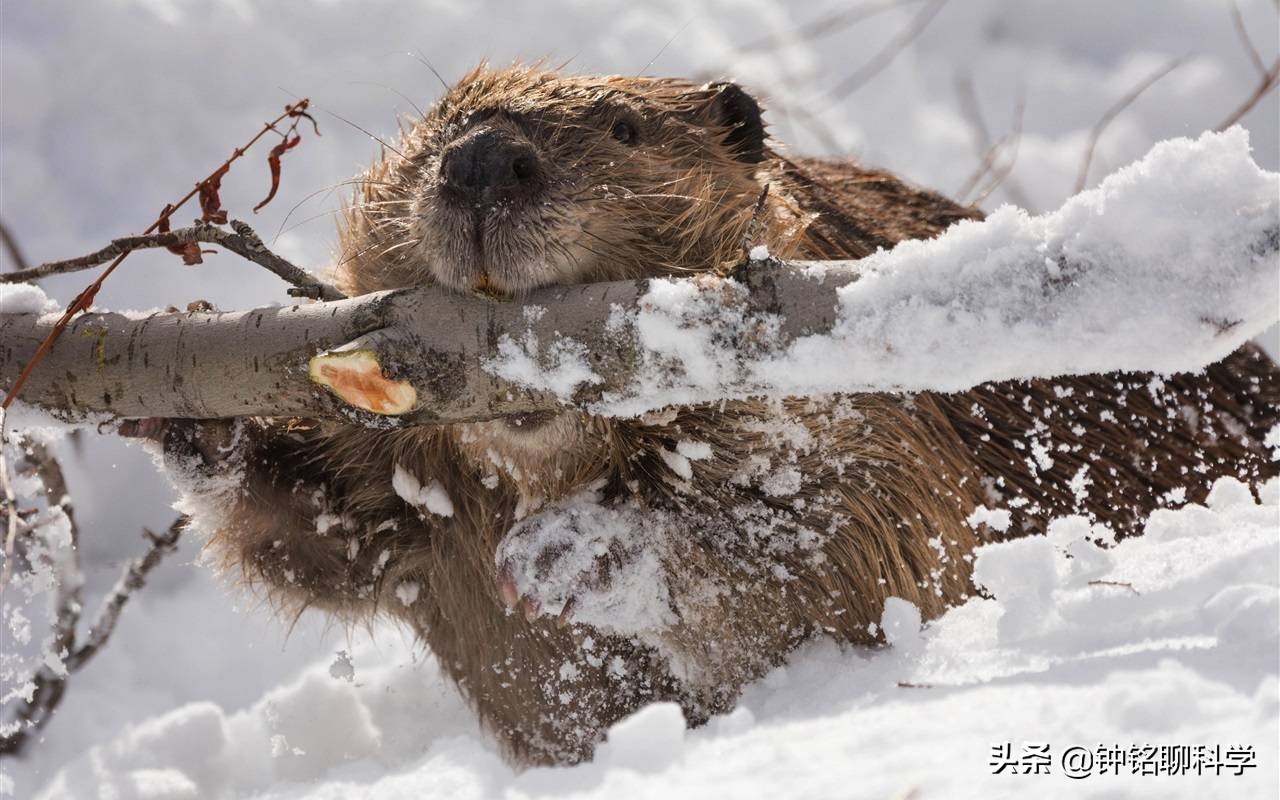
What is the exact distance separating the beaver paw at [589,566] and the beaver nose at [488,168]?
2.08ft

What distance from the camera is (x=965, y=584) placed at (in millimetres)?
2410

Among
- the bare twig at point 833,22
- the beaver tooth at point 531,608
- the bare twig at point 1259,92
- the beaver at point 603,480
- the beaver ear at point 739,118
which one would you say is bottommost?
the beaver tooth at point 531,608

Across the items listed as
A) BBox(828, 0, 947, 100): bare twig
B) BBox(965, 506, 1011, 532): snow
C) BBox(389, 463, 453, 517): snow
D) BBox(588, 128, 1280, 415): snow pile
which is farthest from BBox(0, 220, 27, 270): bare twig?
BBox(828, 0, 947, 100): bare twig

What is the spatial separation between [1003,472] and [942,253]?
139cm

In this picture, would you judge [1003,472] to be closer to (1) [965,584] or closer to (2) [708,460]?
(1) [965,584]

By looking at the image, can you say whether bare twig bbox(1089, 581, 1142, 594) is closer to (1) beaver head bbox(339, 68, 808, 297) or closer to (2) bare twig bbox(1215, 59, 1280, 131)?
(1) beaver head bbox(339, 68, 808, 297)

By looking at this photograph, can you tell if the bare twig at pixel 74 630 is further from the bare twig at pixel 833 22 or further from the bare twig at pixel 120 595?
the bare twig at pixel 833 22

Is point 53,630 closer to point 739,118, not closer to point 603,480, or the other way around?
point 603,480

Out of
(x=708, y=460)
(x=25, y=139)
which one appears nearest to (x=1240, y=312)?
(x=708, y=460)

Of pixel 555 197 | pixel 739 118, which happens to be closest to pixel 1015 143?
pixel 739 118

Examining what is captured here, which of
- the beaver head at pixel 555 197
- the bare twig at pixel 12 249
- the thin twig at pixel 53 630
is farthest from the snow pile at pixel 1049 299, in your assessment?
the bare twig at pixel 12 249

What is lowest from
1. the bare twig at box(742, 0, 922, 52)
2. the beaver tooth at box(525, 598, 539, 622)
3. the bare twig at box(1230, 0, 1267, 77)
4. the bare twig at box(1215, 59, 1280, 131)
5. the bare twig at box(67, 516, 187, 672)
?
the beaver tooth at box(525, 598, 539, 622)

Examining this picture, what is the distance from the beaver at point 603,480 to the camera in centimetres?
198

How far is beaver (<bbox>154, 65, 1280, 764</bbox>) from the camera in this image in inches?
78.0
